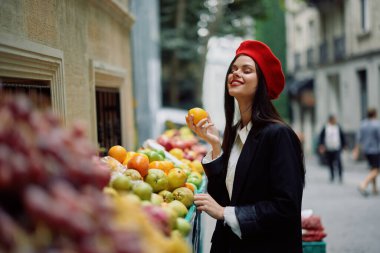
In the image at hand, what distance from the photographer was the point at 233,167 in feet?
10.3

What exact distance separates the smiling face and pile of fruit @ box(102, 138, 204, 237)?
80 centimetres

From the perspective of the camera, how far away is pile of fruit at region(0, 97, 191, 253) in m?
1.36

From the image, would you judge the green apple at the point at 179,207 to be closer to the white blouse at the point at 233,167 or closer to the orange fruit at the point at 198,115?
the white blouse at the point at 233,167

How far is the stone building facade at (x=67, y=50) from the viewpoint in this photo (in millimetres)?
3300

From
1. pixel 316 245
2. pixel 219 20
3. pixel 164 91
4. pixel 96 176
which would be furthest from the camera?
pixel 164 91

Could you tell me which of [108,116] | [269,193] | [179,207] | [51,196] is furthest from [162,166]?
[108,116]

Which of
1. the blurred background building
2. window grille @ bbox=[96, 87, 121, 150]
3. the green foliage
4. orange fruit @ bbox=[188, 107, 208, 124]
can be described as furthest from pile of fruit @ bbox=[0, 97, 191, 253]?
the blurred background building

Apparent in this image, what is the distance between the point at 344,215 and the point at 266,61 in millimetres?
7062

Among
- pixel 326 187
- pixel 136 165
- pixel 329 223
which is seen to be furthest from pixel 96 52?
pixel 326 187

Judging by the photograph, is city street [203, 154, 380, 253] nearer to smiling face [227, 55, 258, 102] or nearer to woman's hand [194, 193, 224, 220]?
woman's hand [194, 193, 224, 220]

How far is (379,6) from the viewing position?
18656 millimetres

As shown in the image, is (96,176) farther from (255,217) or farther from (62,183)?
(255,217)

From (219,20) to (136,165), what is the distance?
15.9 meters

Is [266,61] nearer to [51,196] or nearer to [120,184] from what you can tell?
[120,184]
